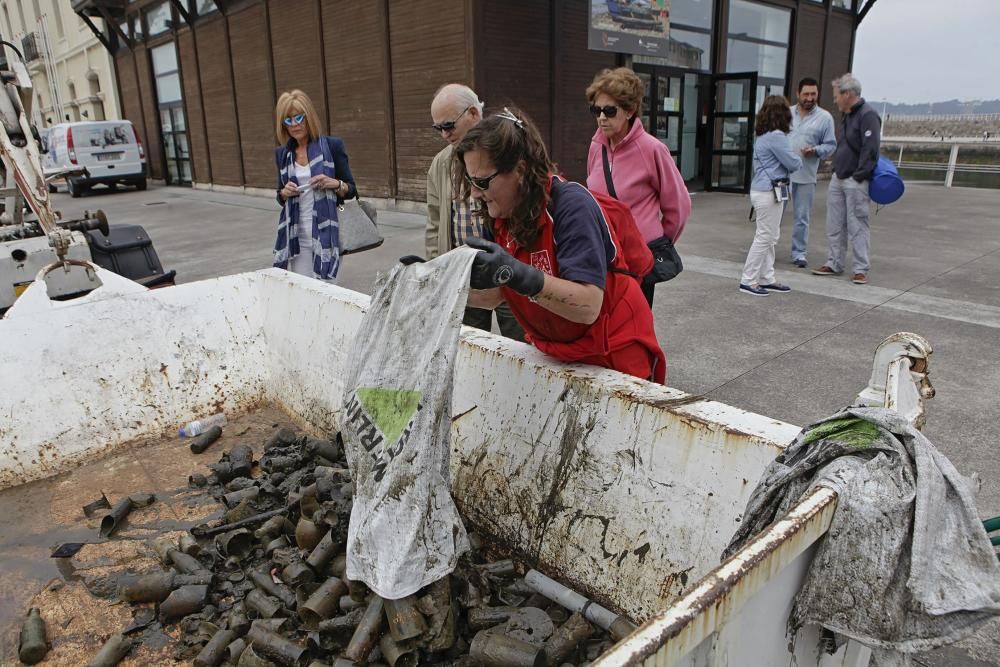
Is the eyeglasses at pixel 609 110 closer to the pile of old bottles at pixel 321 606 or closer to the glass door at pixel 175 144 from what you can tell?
the pile of old bottles at pixel 321 606

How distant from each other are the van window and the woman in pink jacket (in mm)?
18683

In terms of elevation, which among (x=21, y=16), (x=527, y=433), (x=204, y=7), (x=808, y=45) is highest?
(x=21, y=16)

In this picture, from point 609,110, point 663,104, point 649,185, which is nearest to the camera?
point 609,110

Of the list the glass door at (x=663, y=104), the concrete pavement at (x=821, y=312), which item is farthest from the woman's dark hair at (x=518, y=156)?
the glass door at (x=663, y=104)

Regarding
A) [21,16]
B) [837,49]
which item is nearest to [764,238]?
[837,49]

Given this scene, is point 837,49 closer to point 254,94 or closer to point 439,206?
point 254,94

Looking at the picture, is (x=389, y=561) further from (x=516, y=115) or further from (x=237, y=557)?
(x=516, y=115)

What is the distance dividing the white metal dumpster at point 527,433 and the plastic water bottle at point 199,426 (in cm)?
8

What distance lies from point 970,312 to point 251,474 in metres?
5.98

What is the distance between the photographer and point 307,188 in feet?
15.5

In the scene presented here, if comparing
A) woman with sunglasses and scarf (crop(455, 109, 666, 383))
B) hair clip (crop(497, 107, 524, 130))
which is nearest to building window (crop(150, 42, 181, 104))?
hair clip (crop(497, 107, 524, 130))

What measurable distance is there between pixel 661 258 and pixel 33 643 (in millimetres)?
3191

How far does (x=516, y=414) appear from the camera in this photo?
2871 millimetres

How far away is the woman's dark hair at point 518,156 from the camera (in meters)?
2.09
